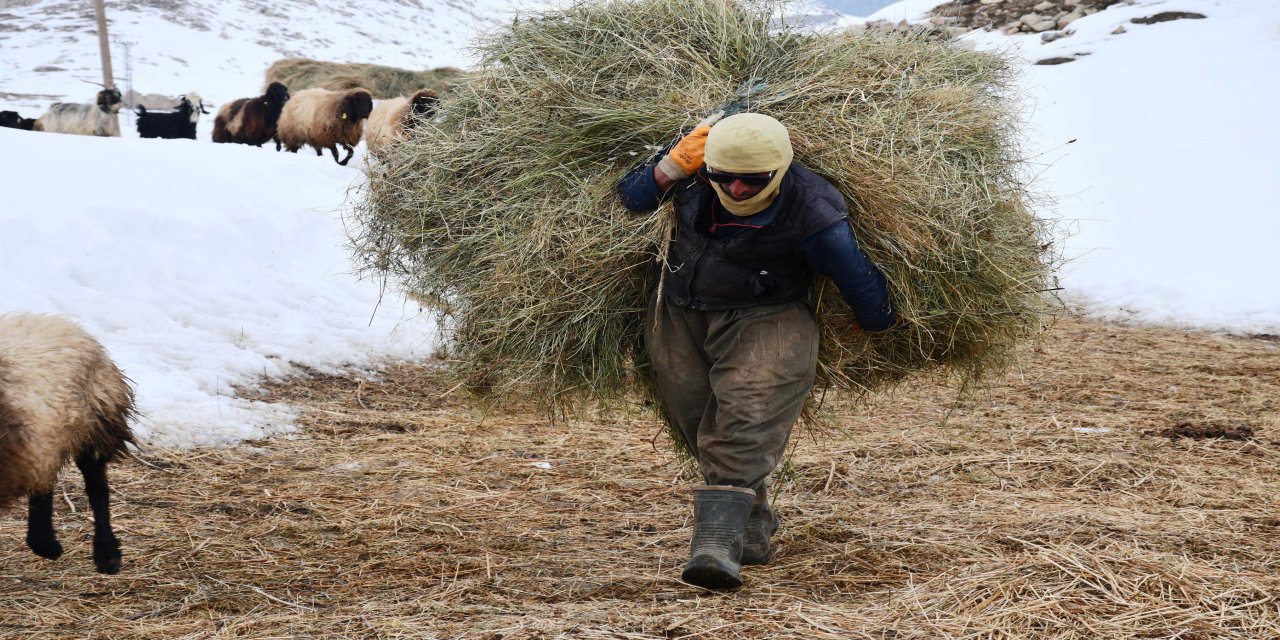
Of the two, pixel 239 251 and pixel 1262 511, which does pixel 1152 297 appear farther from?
pixel 239 251

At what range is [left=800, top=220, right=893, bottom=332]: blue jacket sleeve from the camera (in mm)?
3348

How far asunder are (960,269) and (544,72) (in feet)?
5.59

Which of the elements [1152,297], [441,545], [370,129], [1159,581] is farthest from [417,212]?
[370,129]

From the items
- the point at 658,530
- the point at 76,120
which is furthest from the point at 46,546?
the point at 76,120

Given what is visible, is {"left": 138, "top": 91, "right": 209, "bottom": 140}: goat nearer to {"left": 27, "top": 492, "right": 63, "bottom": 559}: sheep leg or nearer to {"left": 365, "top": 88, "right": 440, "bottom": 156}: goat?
{"left": 365, "top": 88, "right": 440, "bottom": 156}: goat

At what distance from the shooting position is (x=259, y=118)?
21.7 metres

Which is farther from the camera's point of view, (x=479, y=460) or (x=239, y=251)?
(x=239, y=251)

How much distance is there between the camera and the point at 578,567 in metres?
3.95

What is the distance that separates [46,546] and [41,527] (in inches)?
3.3

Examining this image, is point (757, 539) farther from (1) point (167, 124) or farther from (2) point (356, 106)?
(1) point (167, 124)

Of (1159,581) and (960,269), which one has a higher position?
(960,269)

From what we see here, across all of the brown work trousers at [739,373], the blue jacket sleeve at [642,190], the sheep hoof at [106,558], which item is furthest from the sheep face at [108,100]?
the brown work trousers at [739,373]

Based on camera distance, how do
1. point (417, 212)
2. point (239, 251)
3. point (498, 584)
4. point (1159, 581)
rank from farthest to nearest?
point (239, 251)
point (417, 212)
point (498, 584)
point (1159, 581)

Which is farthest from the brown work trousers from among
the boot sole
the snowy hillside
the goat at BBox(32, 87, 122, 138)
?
the snowy hillside
